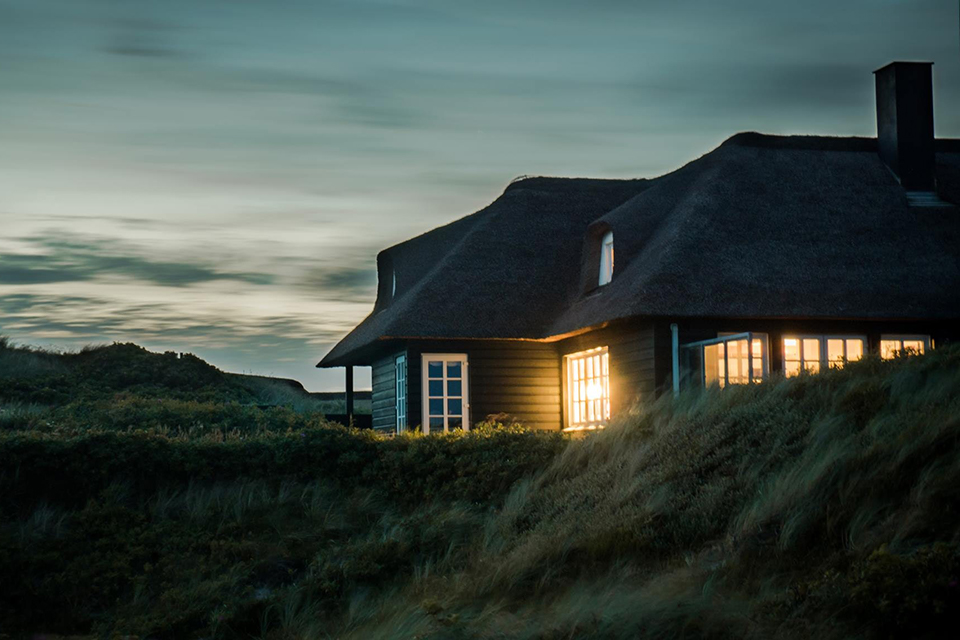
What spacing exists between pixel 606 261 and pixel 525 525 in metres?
11.0

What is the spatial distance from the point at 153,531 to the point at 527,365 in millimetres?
11269

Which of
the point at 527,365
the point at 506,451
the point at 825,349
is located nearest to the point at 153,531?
the point at 506,451

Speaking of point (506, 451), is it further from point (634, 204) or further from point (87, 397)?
point (87, 397)

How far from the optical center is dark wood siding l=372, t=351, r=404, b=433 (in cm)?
2675

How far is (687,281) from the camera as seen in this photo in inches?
776

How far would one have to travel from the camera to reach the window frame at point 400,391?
24.7 metres

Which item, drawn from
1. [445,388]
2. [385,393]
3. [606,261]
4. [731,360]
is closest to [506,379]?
[445,388]

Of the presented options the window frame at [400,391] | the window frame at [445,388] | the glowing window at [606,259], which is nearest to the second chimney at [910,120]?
the glowing window at [606,259]

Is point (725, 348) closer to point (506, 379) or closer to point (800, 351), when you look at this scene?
point (800, 351)

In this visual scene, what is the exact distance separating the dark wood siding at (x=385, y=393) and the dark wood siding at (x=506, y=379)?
1.91 metres

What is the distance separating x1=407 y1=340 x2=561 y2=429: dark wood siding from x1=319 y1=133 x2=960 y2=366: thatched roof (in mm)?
646

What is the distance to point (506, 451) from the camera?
16.2m

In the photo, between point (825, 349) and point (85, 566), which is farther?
point (825, 349)

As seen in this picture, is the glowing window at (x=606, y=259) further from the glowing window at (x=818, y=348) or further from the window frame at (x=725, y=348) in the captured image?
the glowing window at (x=818, y=348)
